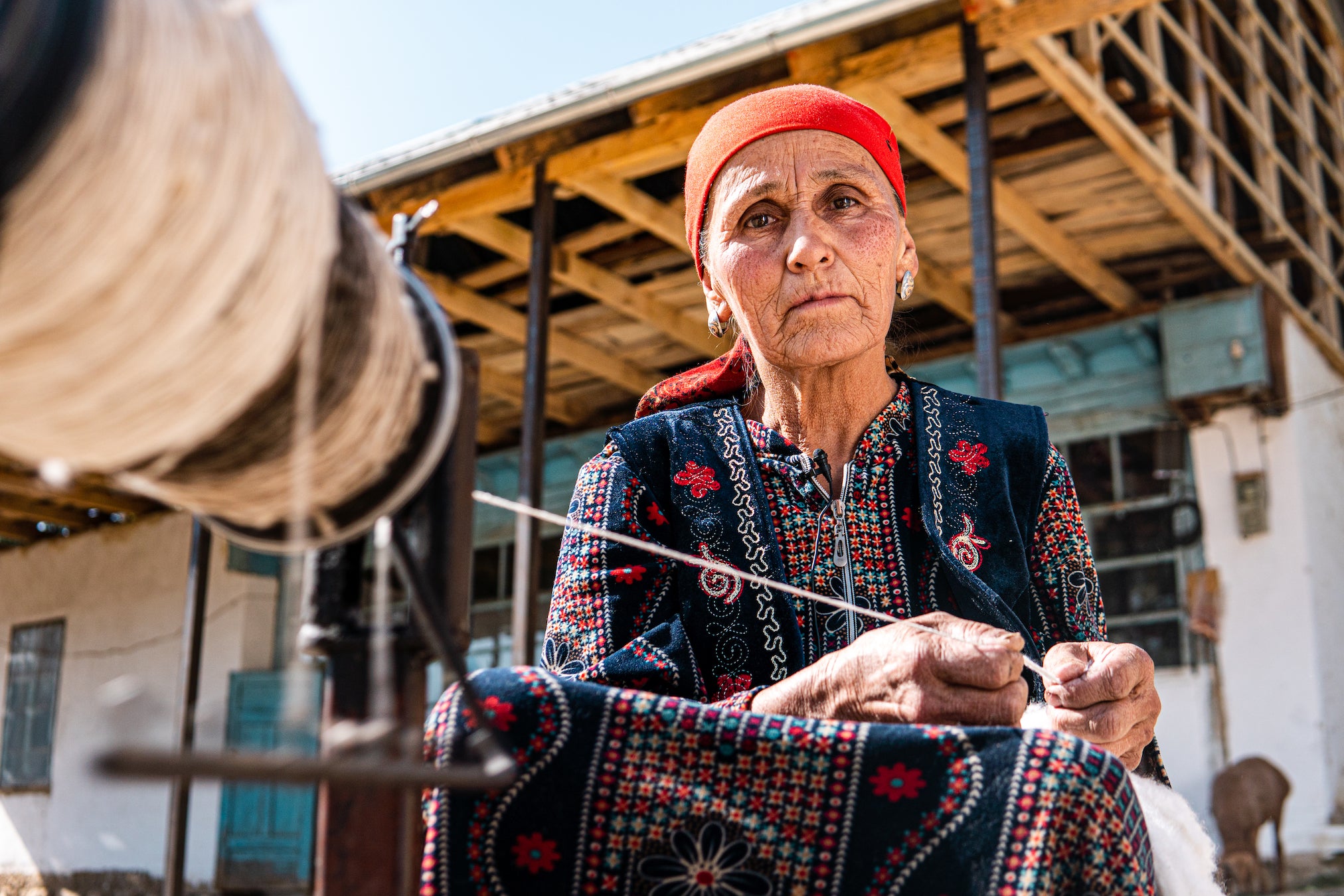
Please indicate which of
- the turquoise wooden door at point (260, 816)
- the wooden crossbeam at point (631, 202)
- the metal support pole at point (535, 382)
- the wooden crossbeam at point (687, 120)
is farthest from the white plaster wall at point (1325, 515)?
the turquoise wooden door at point (260, 816)

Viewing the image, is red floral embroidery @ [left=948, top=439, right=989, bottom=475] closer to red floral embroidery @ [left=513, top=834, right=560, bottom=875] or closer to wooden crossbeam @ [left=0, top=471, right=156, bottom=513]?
red floral embroidery @ [left=513, top=834, right=560, bottom=875]

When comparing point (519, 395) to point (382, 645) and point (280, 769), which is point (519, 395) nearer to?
point (382, 645)

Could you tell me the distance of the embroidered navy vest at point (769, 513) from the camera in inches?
68.7

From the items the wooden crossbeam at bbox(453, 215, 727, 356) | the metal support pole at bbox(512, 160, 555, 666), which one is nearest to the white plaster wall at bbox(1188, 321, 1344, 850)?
the wooden crossbeam at bbox(453, 215, 727, 356)

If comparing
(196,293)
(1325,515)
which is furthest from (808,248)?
(1325,515)

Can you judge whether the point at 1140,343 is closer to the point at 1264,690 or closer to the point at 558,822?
the point at 1264,690

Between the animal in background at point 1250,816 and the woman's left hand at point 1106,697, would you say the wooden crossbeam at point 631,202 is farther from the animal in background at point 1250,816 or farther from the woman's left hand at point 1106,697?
the woman's left hand at point 1106,697

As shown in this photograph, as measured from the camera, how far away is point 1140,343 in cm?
669

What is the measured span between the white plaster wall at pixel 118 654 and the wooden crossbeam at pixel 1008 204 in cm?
587

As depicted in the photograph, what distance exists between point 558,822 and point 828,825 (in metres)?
0.28

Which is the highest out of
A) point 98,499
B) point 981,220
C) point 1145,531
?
point 98,499

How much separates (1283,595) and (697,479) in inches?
203

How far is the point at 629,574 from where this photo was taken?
5.69 ft

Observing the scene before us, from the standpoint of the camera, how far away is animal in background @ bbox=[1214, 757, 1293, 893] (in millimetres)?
5504
